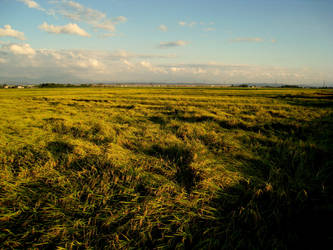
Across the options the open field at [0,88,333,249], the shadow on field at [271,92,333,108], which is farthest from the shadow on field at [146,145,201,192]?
the shadow on field at [271,92,333,108]

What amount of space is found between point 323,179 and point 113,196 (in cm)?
338

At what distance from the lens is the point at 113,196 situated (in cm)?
229

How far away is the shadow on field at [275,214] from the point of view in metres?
1.66

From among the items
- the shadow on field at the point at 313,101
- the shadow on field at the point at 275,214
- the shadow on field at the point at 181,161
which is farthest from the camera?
the shadow on field at the point at 313,101

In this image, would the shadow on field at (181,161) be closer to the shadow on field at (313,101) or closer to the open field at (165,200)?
the open field at (165,200)

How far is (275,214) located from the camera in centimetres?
190

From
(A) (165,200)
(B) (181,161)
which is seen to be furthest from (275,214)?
(B) (181,161)

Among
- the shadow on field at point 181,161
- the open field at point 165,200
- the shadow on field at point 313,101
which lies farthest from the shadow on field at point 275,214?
the shadow on field at point 313,101

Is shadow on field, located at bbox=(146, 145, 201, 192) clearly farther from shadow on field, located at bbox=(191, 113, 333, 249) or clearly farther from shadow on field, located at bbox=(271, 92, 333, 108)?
shadow on field, located at bbox=(271, 92, 333, 108)

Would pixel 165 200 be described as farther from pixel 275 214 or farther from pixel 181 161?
pixel 275 214

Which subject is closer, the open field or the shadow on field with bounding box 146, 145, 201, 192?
the open field

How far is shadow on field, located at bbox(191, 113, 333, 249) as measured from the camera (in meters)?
1.66

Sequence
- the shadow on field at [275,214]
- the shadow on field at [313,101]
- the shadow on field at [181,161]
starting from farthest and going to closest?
1. the shadow on field at [313,101]
2. the shadow on field at [181,161]
3. the shadow on field at [275,214]

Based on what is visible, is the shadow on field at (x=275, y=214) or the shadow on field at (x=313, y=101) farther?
the shadow on field at (x=313, y=101)
